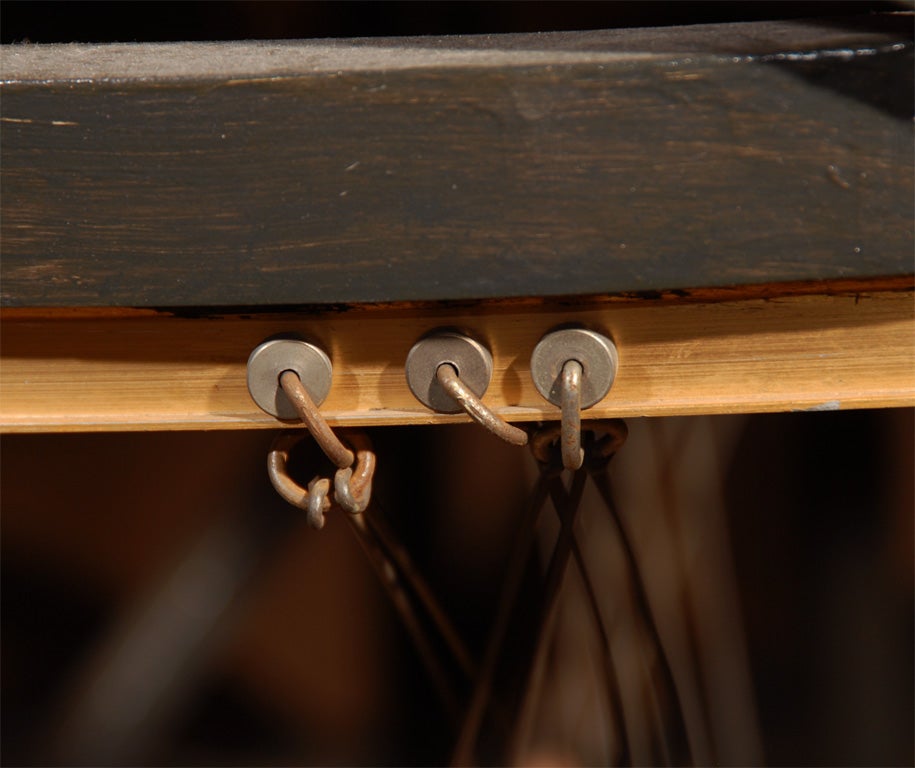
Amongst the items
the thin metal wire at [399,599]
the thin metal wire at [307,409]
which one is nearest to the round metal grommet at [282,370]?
the thin metal wire at [307,409]

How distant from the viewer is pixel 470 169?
1.03 ft

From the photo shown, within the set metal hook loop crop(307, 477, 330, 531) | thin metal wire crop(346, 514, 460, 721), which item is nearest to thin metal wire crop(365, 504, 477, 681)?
thin metal wire crop(346, 514, 460, 721)

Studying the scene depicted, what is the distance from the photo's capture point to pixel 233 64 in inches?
13.2

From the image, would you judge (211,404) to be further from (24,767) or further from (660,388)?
(24,767)

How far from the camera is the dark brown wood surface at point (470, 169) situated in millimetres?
302

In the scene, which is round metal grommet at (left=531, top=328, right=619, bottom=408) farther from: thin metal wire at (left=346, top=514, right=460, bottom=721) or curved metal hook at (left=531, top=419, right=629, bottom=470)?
thin metal wire at (left=346, top=514, right=460, bottom=721)

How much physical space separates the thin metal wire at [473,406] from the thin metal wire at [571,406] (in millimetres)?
22

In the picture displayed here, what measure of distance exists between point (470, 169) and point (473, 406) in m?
0.09

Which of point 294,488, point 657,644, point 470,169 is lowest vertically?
point 657,644

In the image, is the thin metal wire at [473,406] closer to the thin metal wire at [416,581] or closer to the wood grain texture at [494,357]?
the wood grain texture at [494,357]

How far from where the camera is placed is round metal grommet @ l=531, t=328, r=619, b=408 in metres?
0.35

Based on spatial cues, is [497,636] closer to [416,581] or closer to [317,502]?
[416,581]

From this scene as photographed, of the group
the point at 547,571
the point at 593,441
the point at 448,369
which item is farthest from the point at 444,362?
the point at 547,571

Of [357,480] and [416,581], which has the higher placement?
[357,480]
